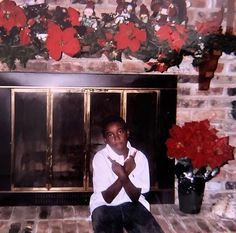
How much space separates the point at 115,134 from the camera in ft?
8.54

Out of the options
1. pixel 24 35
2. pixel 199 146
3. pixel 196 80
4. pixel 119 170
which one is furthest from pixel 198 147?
pixel 24 35

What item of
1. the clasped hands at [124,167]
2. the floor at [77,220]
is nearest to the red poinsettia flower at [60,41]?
the clasped hands at [124,167]

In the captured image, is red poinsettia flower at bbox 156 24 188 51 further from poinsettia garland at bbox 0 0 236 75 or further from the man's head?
the man's head

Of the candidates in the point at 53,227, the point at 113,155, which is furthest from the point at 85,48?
the point at 53,227

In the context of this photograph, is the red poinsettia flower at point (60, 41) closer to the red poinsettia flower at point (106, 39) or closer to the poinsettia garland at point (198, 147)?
the red poinsettia flower at point (106, 39)

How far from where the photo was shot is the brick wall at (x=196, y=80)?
3.14 meters

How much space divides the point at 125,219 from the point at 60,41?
136cm

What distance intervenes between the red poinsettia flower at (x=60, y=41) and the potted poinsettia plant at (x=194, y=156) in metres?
0.96

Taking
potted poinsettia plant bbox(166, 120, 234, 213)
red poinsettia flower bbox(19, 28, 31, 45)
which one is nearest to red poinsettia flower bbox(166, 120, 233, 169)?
potted poinsettia plant bbox(166, 120, 234, 213)

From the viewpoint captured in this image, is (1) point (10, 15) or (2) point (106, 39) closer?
(1) point (10, 15)

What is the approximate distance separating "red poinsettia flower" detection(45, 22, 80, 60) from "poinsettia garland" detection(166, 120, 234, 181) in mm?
973

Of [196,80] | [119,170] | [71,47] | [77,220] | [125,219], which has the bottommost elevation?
[77,220]

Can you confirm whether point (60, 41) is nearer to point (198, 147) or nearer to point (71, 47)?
point (71, 47)

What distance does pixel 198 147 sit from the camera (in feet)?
9.77
